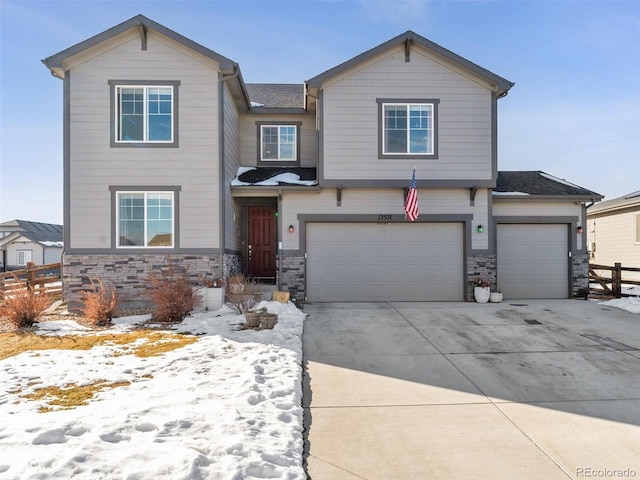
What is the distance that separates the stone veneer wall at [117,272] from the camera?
362 inches

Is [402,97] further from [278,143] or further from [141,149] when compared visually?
[141,149]

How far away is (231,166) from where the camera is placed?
10.8 meters

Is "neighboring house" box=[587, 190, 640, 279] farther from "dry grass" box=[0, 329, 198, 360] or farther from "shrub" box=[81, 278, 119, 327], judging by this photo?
"shrub" box=[81, 278, 119, 327]

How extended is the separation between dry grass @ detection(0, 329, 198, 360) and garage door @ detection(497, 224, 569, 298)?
9.09m

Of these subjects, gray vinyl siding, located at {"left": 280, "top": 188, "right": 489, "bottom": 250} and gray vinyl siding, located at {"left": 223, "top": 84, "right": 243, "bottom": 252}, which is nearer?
gray vinyl siding, located at {"left": 223, "top": 84, "right": 243, "bottom": 252}

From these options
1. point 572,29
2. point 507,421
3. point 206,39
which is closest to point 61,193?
point 206,39

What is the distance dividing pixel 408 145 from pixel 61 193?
9.20m

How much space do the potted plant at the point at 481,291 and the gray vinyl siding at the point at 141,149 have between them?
7.19 meters

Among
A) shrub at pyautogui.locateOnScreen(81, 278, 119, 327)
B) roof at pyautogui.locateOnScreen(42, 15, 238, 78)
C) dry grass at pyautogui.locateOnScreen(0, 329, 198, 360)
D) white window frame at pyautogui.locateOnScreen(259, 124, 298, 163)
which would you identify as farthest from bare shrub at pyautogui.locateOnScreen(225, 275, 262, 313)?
roof at pyautogui.locateOnScreen(42, 15, 238, 78)

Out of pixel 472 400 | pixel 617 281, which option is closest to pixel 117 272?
pixel 472 400

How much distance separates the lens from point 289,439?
10.6ft

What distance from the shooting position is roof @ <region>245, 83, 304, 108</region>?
12.7 metres

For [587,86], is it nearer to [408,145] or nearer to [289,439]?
[408,145]

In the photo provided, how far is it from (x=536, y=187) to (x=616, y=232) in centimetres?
783
